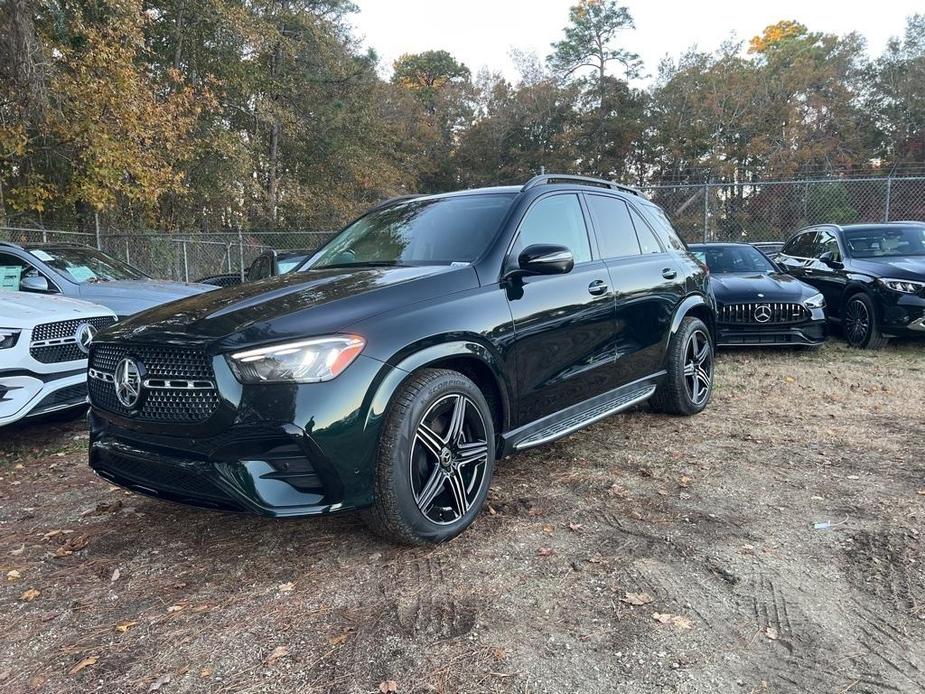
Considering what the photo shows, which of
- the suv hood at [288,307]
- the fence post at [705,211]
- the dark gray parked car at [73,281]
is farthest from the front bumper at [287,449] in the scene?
the fence post at [705,211]

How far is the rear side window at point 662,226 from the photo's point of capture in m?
5.15

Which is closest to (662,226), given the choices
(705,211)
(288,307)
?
(288,307)

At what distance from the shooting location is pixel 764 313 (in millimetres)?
7762

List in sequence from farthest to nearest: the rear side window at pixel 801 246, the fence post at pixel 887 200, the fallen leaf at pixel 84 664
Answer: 1. the fence post at pixel 887 200
2. the rear side window at pixel 801 246
3. the fallen leaf at pixel 84 664

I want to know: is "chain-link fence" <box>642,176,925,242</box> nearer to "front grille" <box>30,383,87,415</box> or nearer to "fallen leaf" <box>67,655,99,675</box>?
"front grille" <box>30,383,87,415</box>

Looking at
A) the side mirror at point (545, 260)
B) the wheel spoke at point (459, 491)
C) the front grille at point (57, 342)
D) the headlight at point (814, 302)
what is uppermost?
the side mirror at point (545, 260)

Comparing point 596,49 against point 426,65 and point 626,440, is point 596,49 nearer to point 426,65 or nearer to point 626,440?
point 426,65

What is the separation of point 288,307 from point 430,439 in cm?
87

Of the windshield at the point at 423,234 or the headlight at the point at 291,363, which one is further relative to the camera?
the windshield at the point at 423,234

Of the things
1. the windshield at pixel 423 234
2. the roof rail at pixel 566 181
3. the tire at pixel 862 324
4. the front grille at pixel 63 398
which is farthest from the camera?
the tire at pixel 862 324

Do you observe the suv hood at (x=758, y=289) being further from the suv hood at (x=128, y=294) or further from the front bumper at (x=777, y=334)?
the suv hood at (x=128, y=294)

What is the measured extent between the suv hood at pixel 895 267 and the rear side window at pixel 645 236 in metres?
4.47

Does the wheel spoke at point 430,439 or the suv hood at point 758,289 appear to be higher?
the suv hood at point 758,289

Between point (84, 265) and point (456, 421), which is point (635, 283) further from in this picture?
point (84, 265)
